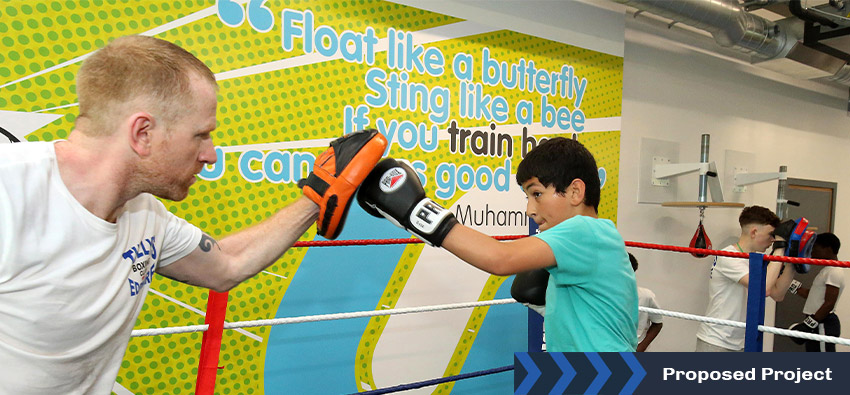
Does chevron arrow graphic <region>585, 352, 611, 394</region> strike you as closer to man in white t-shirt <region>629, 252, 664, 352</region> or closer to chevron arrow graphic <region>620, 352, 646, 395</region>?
chevron arrow graphic <region>620, 352, 646, 395</region>

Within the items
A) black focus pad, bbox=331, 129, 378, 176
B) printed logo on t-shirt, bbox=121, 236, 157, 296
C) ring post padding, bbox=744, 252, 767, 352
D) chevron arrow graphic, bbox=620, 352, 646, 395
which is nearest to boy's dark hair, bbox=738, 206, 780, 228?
ring post padding, bbox=744, 252, 767, 352

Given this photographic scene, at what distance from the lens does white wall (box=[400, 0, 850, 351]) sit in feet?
10.3

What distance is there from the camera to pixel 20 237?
82cm

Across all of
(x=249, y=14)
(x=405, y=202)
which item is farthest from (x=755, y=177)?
(x=405, y=202)

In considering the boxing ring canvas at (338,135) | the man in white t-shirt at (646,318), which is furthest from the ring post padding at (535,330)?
the man in white t-shirt at (646,318)

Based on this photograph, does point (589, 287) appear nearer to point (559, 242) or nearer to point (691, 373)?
point (559, 242)

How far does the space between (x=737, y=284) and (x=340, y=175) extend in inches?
107

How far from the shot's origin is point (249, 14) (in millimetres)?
2189

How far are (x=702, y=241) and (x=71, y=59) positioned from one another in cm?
359

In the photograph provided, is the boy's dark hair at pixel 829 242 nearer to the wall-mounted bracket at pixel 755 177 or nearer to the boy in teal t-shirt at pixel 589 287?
the wall-mounted bracket at pixel 755 177

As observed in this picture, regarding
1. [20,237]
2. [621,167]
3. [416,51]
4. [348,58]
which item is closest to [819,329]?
[621,167]

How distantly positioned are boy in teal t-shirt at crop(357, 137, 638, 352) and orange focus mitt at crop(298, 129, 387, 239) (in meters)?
0.05

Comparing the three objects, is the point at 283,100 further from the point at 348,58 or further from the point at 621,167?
the point at 621,167

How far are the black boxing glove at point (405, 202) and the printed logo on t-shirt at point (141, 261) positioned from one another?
0.42 metres
